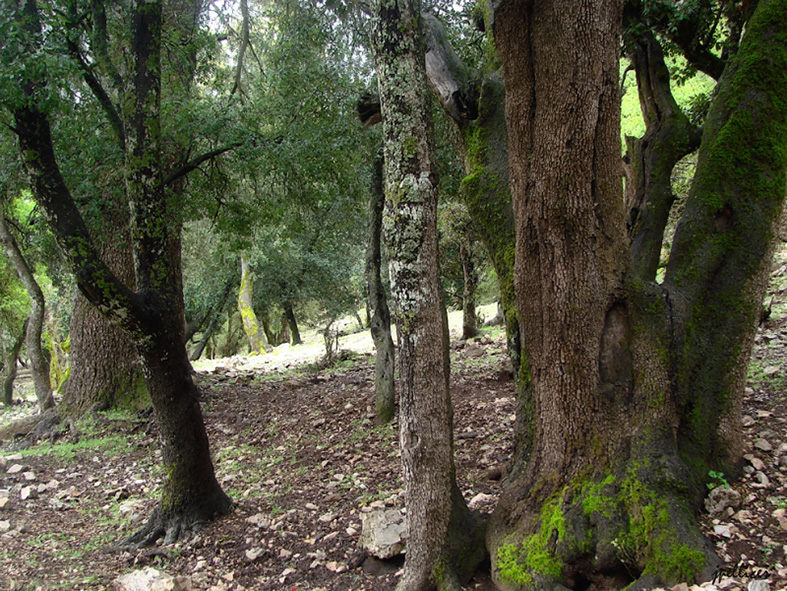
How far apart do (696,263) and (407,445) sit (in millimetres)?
2494

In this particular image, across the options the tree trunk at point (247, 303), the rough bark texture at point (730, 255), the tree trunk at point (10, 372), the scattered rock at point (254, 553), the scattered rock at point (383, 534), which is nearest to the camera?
the rough bark texture at point (730, 255)

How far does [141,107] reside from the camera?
5.50 metres

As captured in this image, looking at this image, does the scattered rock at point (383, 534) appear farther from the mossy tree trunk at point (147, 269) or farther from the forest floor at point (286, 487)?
the mossy tree trunk at point (147, 269)

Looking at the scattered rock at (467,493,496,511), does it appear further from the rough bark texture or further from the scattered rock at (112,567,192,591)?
the scattered rock at (112,567,192,591)

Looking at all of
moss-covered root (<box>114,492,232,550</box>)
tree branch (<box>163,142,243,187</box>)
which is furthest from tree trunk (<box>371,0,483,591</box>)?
A: tree branch (<box>163,142,243,187</box>)

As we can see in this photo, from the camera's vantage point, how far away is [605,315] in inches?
145

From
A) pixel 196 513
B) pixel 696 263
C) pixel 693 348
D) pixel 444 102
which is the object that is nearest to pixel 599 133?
pixel 696 263

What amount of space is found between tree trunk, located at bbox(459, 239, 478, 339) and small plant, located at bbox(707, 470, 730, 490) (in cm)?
1006

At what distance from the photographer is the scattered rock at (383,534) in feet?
13.9

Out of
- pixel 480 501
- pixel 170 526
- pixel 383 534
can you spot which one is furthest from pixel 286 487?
pixel 480 501

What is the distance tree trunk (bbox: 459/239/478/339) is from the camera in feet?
45.4

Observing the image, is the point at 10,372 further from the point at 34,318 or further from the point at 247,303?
the point at 34,318

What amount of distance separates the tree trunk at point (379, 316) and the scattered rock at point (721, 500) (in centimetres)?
461

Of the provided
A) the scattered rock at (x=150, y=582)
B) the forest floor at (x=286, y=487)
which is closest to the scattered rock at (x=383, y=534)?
the forest floor at (x=286, y=487)
